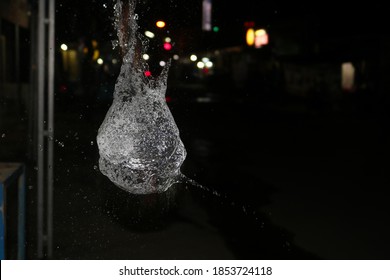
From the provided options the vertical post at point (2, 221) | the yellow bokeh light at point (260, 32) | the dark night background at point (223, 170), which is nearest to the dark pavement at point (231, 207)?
the dark night background at point (223, 170)

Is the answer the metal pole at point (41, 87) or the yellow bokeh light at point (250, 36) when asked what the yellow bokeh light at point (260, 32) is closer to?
the yellow bokeh light at point (250, 36)

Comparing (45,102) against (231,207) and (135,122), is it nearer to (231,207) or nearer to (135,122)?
(135,122)

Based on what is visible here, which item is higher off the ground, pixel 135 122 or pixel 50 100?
pixel 50 100

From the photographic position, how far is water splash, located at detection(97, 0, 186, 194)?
13.1 ft

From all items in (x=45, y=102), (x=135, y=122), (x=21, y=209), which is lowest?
(x=21, y=209)

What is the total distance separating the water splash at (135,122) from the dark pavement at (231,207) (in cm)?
60

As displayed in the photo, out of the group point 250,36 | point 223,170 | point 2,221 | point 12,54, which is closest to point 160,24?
point 2,221

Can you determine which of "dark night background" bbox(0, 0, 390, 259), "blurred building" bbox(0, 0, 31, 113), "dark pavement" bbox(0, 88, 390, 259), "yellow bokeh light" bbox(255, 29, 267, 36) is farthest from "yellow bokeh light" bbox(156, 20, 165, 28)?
"yellow bokeh light" bbox(255, 29, 267, 36)

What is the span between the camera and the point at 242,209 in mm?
5684

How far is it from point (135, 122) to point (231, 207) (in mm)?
2092

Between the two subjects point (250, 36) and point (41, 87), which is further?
point (250, 36)

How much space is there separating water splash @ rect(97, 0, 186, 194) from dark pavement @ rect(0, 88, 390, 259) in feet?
1.98

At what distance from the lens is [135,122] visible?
13.1 feet

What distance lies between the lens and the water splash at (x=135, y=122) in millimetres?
3988
